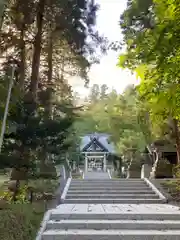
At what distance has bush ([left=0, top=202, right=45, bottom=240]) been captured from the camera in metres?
4.29

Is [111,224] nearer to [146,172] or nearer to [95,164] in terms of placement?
[146,172]

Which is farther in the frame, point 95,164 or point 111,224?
point 95,164

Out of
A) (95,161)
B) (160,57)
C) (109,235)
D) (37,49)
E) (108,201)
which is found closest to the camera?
(160,57)

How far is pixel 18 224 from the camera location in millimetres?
4574

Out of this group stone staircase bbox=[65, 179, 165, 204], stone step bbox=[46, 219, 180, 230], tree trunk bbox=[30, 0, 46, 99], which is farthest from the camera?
tree trunk bbox=[30, 0, 46, 99]

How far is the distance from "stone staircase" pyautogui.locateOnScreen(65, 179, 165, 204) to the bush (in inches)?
138

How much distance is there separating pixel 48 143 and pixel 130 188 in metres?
3.68

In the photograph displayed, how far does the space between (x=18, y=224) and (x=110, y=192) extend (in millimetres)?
5612

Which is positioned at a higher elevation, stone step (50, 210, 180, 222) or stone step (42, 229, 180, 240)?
stone step (50, 210, 180, 222)

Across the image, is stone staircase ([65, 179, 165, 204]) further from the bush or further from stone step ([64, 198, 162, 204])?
the bush

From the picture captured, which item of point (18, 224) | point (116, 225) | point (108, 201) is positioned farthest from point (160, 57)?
point (108, 201)

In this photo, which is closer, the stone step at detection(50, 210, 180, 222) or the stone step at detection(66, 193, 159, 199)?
the stone step at detection(50, 210, 180, 222)

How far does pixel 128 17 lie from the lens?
1002 centimetres

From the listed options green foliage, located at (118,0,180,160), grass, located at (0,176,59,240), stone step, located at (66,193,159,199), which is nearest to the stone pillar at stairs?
stone step, located at (66,193,159,199)
